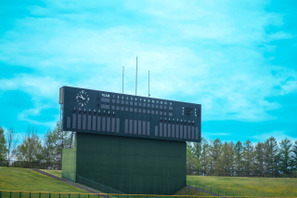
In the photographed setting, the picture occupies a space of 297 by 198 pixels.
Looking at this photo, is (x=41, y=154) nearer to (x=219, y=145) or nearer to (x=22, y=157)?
(x=22, y=157)

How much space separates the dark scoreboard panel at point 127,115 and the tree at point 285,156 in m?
44.4

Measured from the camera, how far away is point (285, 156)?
99.4 m

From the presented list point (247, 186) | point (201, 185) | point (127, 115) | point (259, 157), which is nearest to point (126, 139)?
point (127, 115)

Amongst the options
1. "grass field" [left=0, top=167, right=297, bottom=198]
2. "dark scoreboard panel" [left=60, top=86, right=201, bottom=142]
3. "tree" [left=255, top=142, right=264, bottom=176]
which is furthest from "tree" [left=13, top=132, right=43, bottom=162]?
"tree" [left=255, top=142, right=264, bottom=176]

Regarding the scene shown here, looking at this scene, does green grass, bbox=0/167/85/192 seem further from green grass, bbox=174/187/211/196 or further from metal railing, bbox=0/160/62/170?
metal railing, bbox=0/160/62/170

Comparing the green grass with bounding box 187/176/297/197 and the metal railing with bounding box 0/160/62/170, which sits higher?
the metal railing with bounding box 0/160/62/170

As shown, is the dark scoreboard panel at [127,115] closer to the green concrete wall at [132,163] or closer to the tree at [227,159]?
the green concrete wall at [132,163]

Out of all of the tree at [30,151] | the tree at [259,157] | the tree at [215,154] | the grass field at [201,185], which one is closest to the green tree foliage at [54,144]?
the tree at [30,151]

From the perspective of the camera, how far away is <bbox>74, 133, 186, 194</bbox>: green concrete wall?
55.0 metres

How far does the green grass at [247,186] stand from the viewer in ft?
204

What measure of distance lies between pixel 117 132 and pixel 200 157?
5578cm

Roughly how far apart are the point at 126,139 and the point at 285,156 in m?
55.8

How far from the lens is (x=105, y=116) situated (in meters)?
55.2

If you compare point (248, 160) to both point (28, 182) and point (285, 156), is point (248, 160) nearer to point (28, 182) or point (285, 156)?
point (285, 156)
